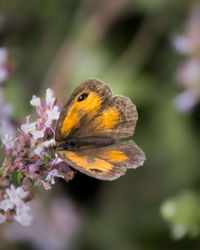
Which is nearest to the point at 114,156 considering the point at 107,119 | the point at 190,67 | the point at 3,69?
the point at 107,119

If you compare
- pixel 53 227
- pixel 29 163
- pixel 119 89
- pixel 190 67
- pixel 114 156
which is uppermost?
pixel 119 89

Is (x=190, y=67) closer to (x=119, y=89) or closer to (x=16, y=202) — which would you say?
(x=119, y=89)

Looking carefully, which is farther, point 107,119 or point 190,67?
point 190,67

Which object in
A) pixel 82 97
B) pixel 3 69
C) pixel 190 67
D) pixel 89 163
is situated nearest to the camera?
pixel 89 163

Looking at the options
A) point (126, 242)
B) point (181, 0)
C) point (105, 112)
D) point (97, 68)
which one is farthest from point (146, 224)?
point (181, 0)

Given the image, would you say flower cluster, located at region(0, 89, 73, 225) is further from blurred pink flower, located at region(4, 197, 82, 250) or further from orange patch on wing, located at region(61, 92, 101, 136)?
blurred pink flower, located at region(4, 197, 82, 250)

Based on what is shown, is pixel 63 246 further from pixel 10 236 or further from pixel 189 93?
pixel 189 93

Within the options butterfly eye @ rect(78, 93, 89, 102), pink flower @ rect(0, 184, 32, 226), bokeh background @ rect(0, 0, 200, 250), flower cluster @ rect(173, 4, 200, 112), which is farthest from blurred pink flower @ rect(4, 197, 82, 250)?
butterfly eye @ rect(78, 93, 89, 102)
